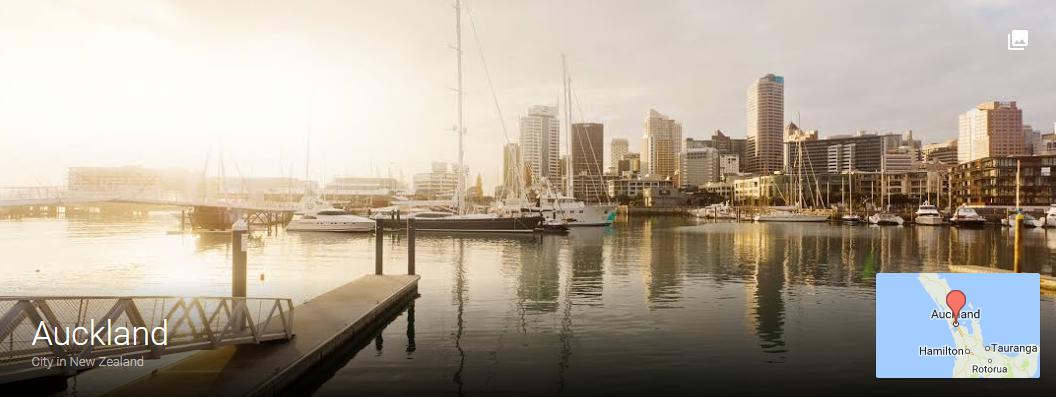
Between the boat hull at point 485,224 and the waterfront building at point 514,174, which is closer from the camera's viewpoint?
the boat hull at point 485,224

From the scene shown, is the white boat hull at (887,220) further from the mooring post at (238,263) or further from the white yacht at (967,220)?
the mooring post at (238,263)

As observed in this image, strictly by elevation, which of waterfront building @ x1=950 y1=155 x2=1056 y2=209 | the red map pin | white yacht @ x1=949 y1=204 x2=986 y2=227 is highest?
waterfront building @ x1=950 y1=155 x2=1056 y2=209

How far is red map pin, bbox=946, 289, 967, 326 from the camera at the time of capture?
12.4m

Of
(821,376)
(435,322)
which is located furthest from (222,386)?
(821,376)

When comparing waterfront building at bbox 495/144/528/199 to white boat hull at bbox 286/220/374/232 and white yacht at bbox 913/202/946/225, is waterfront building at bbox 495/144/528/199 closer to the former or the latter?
white boat hull at bbox 286/220/374/232

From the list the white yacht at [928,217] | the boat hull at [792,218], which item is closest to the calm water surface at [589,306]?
the white yacht at [928,217]

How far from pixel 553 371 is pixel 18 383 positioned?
37.7 feet

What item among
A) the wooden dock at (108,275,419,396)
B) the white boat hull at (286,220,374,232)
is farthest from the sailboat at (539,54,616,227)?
the wooden dock at (108,275,419,396)

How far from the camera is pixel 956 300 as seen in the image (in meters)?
12.5

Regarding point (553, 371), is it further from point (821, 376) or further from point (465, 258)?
point (465, 258)

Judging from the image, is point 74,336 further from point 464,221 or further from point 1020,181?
point 1020,181

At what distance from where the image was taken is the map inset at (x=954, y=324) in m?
12.0

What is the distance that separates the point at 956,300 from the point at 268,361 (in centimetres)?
1496

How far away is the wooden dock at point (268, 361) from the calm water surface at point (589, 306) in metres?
0.67
